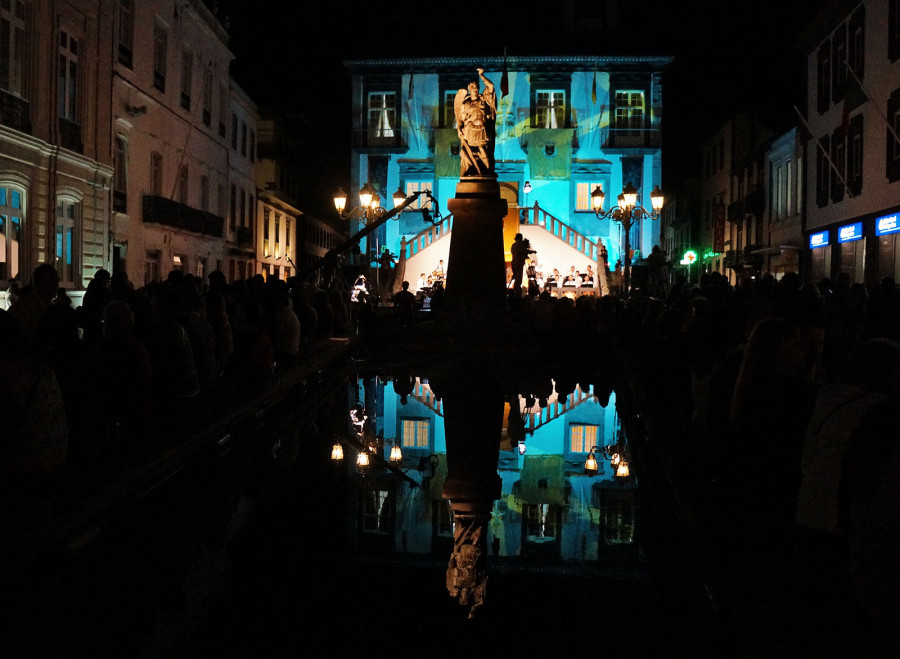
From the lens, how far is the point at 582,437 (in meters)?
11.9

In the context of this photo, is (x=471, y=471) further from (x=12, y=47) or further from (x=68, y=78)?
(x=68, y=78)

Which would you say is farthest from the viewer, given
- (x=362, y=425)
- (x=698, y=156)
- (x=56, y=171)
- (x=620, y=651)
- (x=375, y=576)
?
(x=698, y=156)

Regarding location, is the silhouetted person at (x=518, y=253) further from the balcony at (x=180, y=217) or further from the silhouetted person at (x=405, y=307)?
the balcony at (x=180, y=217)

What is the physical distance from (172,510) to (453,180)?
45.1 meters

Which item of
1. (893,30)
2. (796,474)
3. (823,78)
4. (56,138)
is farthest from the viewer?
(823,78)

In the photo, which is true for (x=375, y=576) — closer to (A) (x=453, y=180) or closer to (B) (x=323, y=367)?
(B) (x=323, y=367)

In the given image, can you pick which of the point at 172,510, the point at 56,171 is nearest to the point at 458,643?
the point at 172,510

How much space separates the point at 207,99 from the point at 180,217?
24.8 ft

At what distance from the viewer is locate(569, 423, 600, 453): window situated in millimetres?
11039

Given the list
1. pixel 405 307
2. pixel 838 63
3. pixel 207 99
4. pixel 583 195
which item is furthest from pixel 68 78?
pixel 583 195

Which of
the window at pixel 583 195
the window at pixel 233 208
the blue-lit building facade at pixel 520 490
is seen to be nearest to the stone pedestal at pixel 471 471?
the blue-lit building facade at pixel 520 490

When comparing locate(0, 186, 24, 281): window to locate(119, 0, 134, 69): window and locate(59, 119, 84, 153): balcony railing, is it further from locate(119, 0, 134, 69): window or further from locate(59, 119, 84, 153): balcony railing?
locate(119, 0, 134, 69): window

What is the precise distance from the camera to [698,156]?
2623 inches

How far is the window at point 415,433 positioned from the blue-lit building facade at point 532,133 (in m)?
36.2
